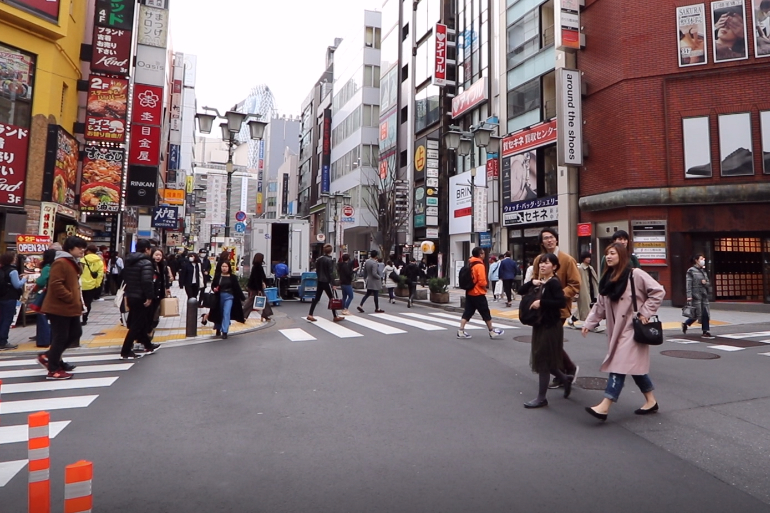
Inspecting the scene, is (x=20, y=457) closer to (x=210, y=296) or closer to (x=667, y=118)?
(x=210, y=296)

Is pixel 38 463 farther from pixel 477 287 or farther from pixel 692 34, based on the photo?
pixel 692 34

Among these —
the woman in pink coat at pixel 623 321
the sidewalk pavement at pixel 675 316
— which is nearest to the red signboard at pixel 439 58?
the sidewalk pavement at pixel 675 316

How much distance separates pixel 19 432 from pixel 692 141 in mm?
21394

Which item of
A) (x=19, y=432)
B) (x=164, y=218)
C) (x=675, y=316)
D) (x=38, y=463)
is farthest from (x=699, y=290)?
(x=164, y=218)

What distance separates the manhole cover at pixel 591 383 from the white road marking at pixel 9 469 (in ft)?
20.0

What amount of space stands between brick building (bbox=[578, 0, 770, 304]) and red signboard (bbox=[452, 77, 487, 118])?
33.8 feet

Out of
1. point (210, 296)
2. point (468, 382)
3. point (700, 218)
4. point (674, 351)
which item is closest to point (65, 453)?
point (468, 382)

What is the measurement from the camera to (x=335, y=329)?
12.1m

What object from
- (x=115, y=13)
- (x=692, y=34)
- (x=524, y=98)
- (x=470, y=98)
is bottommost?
(x=692, y=34)

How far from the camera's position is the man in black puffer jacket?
8.37 meters

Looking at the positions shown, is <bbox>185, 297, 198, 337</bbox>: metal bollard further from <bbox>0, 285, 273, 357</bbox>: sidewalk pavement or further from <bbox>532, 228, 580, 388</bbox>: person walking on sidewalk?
<bbox>532, 228, 580, 388</bbox>: person walking on sidewalk

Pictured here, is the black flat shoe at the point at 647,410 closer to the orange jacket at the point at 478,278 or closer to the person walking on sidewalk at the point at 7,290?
the orange jacket at the point at 478,278

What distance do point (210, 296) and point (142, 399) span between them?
4.75m

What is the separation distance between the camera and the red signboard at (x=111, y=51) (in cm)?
1841
